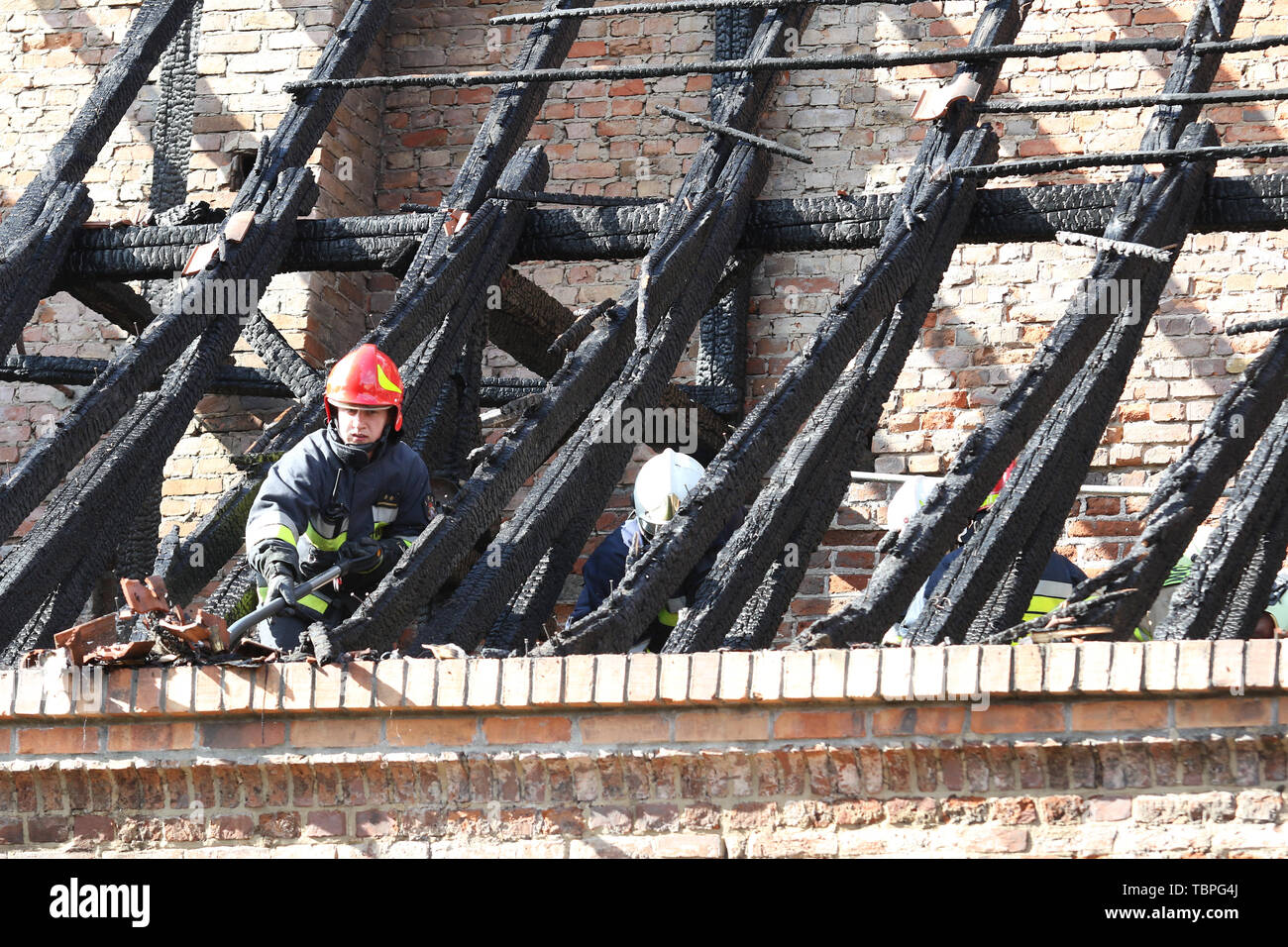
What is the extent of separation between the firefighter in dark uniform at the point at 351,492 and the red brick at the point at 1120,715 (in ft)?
7.60

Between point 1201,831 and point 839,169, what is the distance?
478 centimetres

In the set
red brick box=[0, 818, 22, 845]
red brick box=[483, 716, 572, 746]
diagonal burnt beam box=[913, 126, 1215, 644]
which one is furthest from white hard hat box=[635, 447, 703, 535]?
red brick box=[0, 818, 22, 845]

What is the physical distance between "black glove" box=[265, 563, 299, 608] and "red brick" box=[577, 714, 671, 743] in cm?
108

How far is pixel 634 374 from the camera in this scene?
258 inches

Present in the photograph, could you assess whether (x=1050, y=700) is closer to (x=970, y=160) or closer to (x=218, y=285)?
(x=970, y=160)

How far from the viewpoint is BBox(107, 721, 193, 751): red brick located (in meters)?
5.43

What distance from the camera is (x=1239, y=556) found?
5926 mm

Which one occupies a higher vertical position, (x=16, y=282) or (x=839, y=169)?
(x=839, y=169)

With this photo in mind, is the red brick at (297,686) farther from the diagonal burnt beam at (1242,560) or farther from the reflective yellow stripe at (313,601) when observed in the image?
the diagonal burnt beam at (1242,560)

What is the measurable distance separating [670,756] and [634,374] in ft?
5.52

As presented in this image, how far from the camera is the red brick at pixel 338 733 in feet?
17.5

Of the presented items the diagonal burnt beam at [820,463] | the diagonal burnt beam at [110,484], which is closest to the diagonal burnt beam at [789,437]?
the diagonal burnt beam at [820,463]

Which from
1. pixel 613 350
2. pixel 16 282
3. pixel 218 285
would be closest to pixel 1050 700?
pixel 613 350

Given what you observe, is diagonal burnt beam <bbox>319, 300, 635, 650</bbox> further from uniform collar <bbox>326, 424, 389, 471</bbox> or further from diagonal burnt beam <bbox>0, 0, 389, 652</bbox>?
diagonal burnt beam <bbox>0, 0, 389, 652</bbox>
